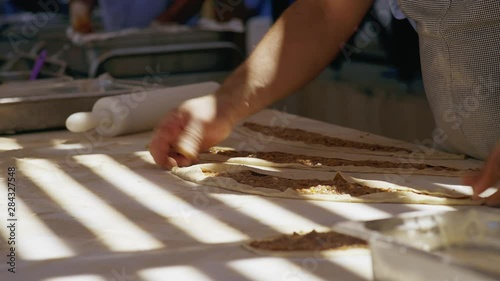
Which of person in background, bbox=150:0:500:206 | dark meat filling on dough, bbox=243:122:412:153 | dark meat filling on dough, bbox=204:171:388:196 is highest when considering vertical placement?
person in background, bbox=150:0:500:206

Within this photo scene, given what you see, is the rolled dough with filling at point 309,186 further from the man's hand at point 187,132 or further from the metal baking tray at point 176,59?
the metal baking tray at point 176,59

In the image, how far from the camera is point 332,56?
148cm

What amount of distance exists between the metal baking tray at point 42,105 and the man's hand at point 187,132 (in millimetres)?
502

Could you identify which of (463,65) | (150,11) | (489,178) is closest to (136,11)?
(150,11)

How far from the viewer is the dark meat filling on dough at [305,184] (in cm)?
112

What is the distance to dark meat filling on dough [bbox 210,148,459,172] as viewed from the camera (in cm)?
128

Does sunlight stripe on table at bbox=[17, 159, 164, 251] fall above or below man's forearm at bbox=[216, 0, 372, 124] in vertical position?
below

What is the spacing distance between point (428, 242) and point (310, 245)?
22 cm

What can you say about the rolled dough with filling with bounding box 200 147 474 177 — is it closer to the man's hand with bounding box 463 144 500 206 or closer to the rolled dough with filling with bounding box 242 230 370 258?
the man's hand with bounding box 463 144 500 206

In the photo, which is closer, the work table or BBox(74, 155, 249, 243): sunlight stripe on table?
the work table

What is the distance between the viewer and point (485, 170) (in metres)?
0.98

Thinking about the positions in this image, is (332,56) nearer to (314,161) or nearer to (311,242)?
(314,161)

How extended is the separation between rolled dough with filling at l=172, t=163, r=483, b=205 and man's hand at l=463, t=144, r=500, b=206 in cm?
3

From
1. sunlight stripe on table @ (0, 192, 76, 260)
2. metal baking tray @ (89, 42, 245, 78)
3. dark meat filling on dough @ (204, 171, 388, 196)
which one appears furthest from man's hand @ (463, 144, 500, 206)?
metal baking tray @ (89, 42, 245, 78)
